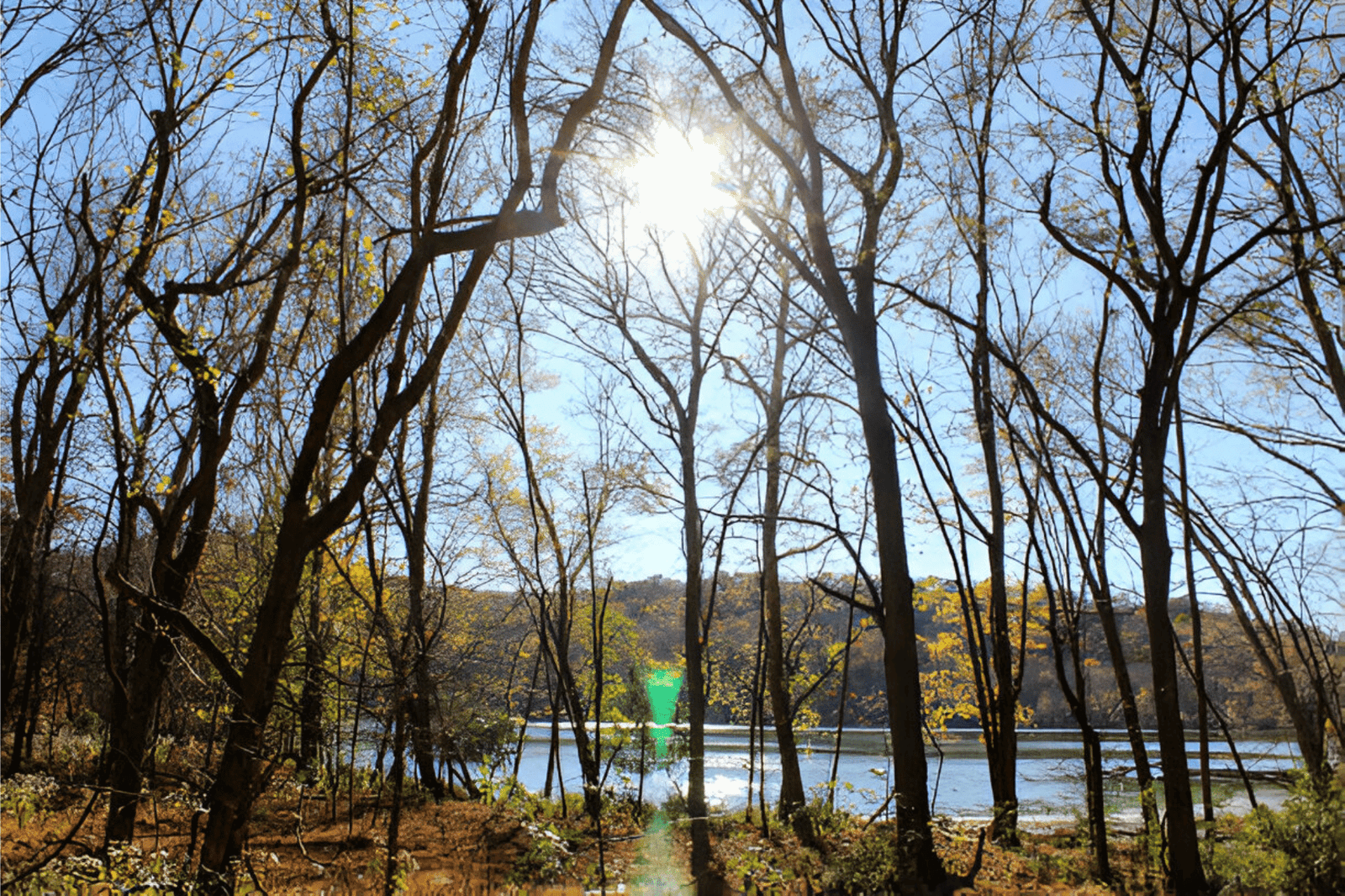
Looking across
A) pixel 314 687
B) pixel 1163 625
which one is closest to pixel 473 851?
pixel 314 687

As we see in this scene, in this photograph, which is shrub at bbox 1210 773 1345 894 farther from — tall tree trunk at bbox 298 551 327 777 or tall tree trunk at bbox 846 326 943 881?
tall tree trunk at bbox 298 551 327 777

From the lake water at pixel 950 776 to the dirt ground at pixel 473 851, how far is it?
809 millimetres

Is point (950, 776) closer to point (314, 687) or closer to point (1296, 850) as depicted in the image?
point (1296, 850)

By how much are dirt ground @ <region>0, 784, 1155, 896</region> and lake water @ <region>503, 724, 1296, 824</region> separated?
809mm

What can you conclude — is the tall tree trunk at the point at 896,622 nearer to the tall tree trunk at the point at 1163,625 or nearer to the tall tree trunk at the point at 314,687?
the tall tree trunk at the point at 1163,625

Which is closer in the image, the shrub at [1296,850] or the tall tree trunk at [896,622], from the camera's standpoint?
the shrub at [1296,850]

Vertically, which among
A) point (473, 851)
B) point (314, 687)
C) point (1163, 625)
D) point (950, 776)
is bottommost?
point (950, 776)

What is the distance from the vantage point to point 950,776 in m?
25.3

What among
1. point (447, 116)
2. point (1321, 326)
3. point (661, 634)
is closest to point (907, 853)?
point (447, 116)

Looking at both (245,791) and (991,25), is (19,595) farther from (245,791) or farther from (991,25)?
(991,25)

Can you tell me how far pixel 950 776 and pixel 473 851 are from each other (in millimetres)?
20851

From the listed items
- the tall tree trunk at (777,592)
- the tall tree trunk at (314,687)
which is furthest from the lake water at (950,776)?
the tall tree trunk at (314,687)

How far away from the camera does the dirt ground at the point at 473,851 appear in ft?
17.4

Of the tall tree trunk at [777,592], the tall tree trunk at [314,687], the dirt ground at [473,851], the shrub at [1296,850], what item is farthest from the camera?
the tall tree trunk at [777,592]
